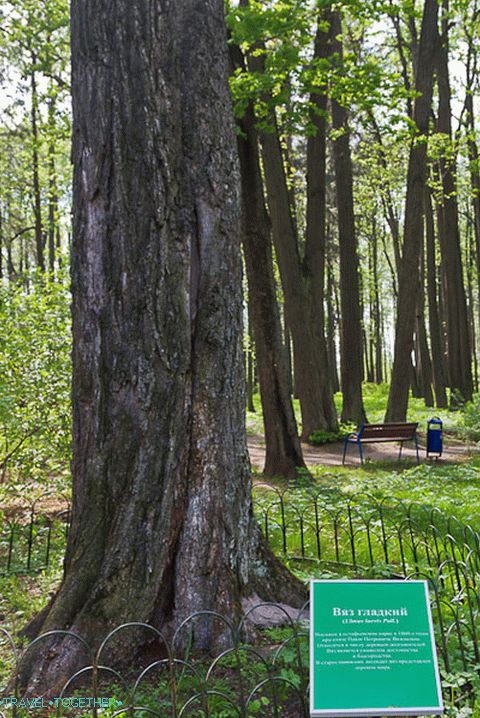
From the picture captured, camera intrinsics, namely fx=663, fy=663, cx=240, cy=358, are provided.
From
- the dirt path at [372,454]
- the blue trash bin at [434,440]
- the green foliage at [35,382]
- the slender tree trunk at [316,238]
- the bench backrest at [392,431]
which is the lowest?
the dirt path at [372,454]

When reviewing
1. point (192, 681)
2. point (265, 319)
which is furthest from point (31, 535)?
point (265, 319)

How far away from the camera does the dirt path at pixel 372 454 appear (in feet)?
43.1

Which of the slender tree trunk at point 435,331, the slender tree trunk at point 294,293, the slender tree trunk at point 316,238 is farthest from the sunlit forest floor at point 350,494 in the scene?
the slender tree trunk at point 435,331

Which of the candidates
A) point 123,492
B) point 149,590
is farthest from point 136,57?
point 149,590

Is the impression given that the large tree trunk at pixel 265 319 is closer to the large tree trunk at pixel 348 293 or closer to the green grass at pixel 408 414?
the large tree trunk at pixel 348 293

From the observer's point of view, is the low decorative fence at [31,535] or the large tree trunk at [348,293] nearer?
the low decorative fence at [31,535]

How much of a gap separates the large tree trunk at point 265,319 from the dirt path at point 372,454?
201 cm

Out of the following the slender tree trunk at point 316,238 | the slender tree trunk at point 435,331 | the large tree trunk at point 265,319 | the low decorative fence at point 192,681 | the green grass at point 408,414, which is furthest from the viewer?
the slender tree trunk at point 435,331

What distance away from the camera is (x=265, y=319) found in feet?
34.8

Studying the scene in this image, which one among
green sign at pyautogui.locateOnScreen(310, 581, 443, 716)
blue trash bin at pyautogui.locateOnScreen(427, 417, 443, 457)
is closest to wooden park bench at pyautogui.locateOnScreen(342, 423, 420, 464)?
blue trash bin at pyautogui.locateOnScreen(427, 417, 443, 457)

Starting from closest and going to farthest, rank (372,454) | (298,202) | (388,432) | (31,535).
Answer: (31,535), (388,432), (372,454), (298,202)

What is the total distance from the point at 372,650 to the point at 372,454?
452 inches

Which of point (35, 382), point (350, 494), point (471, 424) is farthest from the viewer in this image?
point (471, 424)

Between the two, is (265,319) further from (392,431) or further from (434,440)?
(434,440)
